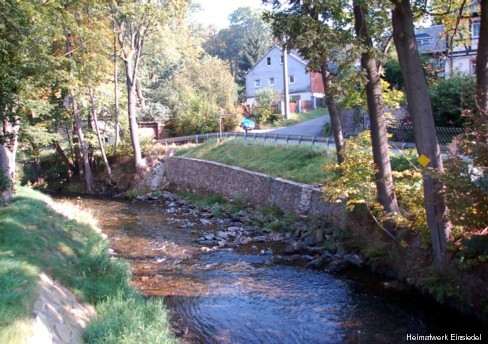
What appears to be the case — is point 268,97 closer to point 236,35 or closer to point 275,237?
point 275,237

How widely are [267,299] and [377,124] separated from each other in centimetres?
520

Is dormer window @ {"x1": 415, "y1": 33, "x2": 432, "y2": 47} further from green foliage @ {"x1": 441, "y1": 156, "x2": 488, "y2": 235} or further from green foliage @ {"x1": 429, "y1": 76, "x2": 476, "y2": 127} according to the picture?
green foliage @ {"x1": 441, "y1": 156, "x2": 488, "y2": 235}

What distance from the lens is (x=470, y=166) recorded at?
8266mm

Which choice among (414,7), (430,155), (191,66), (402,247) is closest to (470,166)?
(430,155)

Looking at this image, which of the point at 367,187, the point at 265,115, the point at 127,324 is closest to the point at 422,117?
the point at 367,187

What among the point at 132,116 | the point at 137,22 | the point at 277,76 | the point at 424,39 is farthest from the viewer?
the point at 277,76

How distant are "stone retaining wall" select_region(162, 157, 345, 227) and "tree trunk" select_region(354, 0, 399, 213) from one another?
216 centimetres

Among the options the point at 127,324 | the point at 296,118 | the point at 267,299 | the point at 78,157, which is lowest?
the point at 267,299

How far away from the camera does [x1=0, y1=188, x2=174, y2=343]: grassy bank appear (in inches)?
239

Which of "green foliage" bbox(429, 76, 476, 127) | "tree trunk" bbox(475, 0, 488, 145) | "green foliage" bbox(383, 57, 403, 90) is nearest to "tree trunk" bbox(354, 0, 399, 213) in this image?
"tree trunk" bbox(475, 0, 488, 145)

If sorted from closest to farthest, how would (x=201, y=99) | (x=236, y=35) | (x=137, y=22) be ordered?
(x=137, y=22), (x=201, y=99), (x=236, y=35)

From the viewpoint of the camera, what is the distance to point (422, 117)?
9.48m

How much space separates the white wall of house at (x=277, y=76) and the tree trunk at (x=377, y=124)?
128 ft

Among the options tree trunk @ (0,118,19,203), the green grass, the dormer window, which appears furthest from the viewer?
the dormer window
